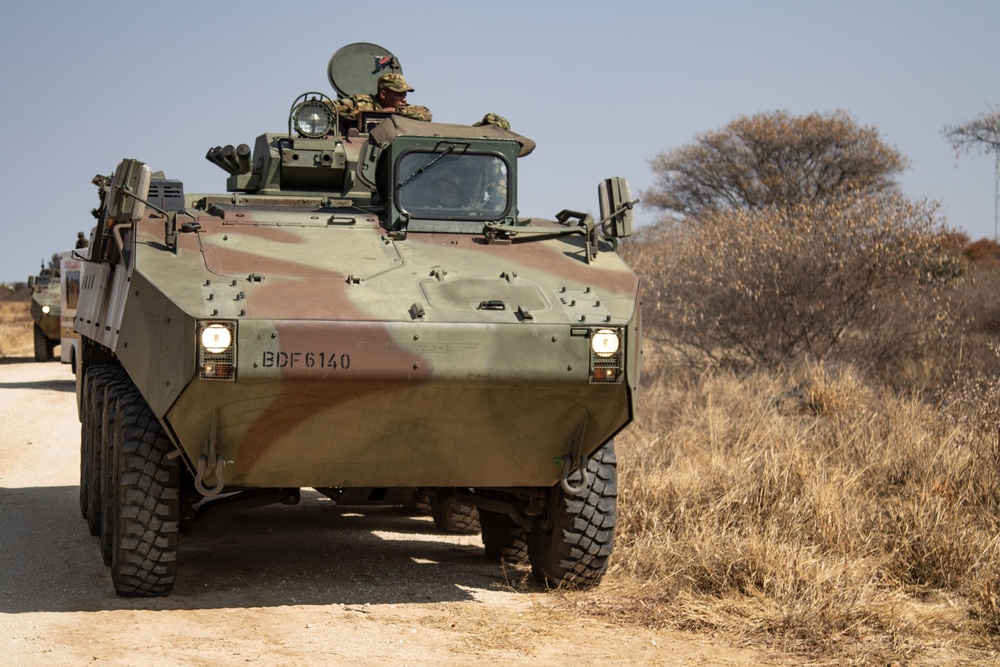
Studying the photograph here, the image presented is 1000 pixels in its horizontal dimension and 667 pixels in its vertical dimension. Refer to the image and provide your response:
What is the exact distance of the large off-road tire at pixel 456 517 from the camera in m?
8.48

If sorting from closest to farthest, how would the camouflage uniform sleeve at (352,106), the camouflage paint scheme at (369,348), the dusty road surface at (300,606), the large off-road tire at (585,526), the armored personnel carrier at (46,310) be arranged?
the dusty road surface at (300,606) → the camouflage paint scheme at (369,348) → the large off-road tire at (585,526) → the camouflage uniform sleeve at (352,106) → the armored personnel carrier at (46,310)

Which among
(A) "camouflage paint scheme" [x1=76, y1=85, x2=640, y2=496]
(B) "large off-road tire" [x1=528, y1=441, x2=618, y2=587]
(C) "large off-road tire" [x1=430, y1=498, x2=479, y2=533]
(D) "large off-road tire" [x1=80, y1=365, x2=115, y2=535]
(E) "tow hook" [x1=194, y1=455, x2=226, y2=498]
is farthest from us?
(C) "large off-road tire" [x1=430, y1=498, x2=479, y2=533]

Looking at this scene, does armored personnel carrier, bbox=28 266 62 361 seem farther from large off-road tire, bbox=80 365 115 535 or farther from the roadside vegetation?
large off-road tire, bbox=80 365 115 535

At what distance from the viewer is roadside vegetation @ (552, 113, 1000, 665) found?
19.7 ft

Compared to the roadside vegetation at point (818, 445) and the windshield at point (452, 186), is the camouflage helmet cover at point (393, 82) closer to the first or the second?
the windshield at point (452, 186)

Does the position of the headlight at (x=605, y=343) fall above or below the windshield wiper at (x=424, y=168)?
below

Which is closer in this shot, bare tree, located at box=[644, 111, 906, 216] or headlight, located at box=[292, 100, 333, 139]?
headlight, located at box=[292, 100, 333, 139]

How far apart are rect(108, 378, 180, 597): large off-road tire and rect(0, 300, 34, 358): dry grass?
24.3 meters

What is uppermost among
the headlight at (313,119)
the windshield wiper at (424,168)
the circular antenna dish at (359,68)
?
the circular antenna dish at (359,68)

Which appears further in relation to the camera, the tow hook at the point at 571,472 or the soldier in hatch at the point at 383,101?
the soldier in hatch at the point at 383,101

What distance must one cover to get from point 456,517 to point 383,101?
3.00m

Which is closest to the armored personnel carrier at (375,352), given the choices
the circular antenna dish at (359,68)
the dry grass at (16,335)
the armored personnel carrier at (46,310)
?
the circular antenna dish at (359,68)

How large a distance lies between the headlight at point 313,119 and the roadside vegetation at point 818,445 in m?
2.89

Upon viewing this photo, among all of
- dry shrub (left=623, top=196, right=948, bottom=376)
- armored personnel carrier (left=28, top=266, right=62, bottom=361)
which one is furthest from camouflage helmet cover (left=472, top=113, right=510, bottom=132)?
armored personnel carrier (left=28, top=266, right=62, bottom=361)
